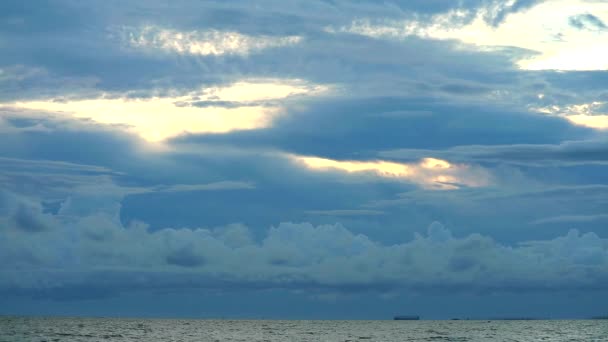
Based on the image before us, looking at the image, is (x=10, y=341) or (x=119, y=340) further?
(x=119, y=340)

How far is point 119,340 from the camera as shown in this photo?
199 metres

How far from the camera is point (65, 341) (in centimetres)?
18650

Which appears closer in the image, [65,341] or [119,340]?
[65,341]

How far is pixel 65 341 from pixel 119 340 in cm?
1603

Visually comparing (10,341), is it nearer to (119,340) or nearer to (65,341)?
(65,341)

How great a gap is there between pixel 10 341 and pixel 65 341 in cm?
1256

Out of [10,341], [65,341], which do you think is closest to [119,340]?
[65,341]

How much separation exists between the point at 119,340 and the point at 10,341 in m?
28.1

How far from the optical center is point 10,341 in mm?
180375
